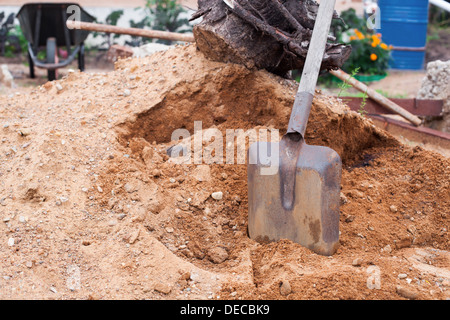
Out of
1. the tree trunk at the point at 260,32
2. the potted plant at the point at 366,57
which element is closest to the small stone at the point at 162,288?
the tree trunk at the point at 260,32

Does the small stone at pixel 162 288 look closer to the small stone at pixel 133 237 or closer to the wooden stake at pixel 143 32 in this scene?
the small stone at pixel 133 237

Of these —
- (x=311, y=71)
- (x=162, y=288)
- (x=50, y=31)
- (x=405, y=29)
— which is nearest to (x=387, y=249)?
(x=311, y=71)

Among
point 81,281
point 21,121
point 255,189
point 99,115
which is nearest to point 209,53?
point 99,115

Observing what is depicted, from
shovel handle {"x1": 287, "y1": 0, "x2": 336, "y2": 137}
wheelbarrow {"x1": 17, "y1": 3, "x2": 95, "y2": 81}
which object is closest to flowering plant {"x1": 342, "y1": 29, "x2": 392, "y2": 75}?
wheelbarrow {"x1": 17, "y1": 3, "x2": 95, "y2": 81}

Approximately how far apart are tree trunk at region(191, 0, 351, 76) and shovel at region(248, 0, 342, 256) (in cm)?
65

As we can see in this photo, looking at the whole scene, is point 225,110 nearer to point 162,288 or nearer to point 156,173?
point 156,173

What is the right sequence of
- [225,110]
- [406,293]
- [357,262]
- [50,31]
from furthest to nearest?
[50,31], [225,110], [357,262], [406,293]

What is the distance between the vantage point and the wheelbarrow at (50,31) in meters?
6.40

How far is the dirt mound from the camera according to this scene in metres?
2.17

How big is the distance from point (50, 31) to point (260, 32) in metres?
4.67

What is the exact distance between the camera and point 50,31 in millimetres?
6809

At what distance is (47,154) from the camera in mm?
2760

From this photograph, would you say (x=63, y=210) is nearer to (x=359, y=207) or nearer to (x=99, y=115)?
(x=99, y=115)

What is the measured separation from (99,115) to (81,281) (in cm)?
133
